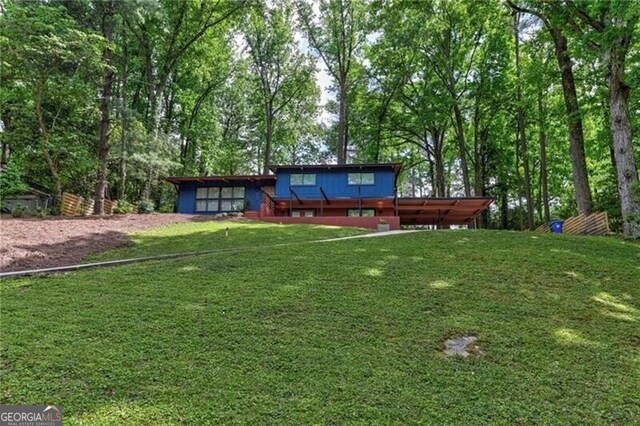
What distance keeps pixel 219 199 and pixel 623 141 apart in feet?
62.6

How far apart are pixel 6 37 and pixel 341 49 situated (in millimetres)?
19683

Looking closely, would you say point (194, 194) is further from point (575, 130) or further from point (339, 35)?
point (575, 130)

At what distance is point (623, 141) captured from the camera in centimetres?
1062

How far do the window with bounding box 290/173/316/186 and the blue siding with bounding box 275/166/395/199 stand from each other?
0.17 meters

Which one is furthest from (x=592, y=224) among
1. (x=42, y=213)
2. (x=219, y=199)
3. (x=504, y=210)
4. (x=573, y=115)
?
(x=42, y=213)

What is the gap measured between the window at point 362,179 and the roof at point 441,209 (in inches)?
73.5

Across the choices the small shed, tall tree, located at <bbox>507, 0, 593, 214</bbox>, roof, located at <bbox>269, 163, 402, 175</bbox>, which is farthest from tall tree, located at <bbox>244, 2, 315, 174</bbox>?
tall tree, located at <bbox>507, 0, 593, 214</bbox>

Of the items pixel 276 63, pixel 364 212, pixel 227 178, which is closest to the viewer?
pixel 364 212

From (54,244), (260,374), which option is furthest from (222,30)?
(260,374)

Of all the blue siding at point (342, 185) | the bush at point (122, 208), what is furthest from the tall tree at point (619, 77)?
the bush at point (122, 208)

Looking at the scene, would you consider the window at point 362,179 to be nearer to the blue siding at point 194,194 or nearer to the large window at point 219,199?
the blue siding at point 194,194

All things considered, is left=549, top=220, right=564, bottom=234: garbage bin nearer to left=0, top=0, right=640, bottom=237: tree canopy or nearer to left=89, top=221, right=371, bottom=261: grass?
left=0, top=0, right=640, bottom=237: tree canopy

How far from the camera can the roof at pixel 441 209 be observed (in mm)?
19312

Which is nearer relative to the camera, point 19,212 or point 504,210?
point 19,212
